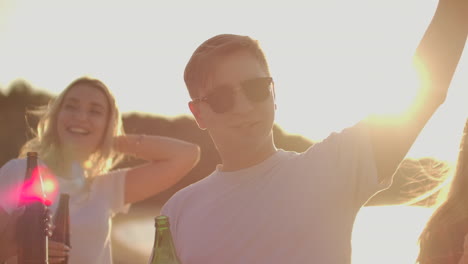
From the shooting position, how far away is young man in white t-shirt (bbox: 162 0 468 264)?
8.27ft

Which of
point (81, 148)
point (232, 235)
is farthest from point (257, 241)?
point (81, 148)

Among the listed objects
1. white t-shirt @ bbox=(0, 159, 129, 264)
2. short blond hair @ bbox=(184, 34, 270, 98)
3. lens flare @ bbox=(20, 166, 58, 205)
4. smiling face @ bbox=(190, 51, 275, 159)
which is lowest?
white t-shirt @ bbox=(0, 159, 129, 264)

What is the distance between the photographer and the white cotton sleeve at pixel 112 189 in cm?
572

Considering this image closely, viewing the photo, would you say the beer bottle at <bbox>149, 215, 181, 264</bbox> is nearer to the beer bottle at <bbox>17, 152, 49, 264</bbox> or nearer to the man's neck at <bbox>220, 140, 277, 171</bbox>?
the man's neck at <bbox>220, 140, 277, 171</bbox>

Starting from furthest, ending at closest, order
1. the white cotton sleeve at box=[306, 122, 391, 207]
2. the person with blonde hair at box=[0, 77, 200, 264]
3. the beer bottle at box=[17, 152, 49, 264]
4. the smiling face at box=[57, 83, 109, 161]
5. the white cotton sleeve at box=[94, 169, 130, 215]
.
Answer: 1. the white cotton sleeve at box=[94, 169, 130, 215]
2. the smiling face at box=[57, 83, 109, 161]
3. the person with blonde hair at box=[0, 77, 200, 264]
4. the beer bottle at box=[17, 152, 49, 264]
5. the white cotton sleeve at box=[306, 122, 391, 207]

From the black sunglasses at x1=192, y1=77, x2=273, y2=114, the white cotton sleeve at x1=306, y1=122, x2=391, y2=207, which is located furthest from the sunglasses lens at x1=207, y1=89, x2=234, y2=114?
the white cotton sleeve at x1=306, y1=122, x2=391, y2=207

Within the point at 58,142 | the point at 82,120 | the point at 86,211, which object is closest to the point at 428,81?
the point at 86,211

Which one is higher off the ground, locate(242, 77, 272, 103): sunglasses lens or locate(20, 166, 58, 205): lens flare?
locate(242, 77, 272, 103): sunglasses lens

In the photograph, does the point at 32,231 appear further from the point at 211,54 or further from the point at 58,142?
the point at 58,142

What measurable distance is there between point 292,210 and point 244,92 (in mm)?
540

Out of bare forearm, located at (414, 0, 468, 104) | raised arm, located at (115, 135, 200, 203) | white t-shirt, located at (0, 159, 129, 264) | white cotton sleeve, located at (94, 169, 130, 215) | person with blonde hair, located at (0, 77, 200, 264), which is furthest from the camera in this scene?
raised arm, located at (115, 135, 200, 203)

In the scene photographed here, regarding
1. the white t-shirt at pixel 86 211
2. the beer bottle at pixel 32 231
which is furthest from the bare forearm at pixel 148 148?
the beer bottle at pixel 32 231

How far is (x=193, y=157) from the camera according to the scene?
6.69m

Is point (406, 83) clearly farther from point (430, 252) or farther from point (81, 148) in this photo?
point (81, 148)
